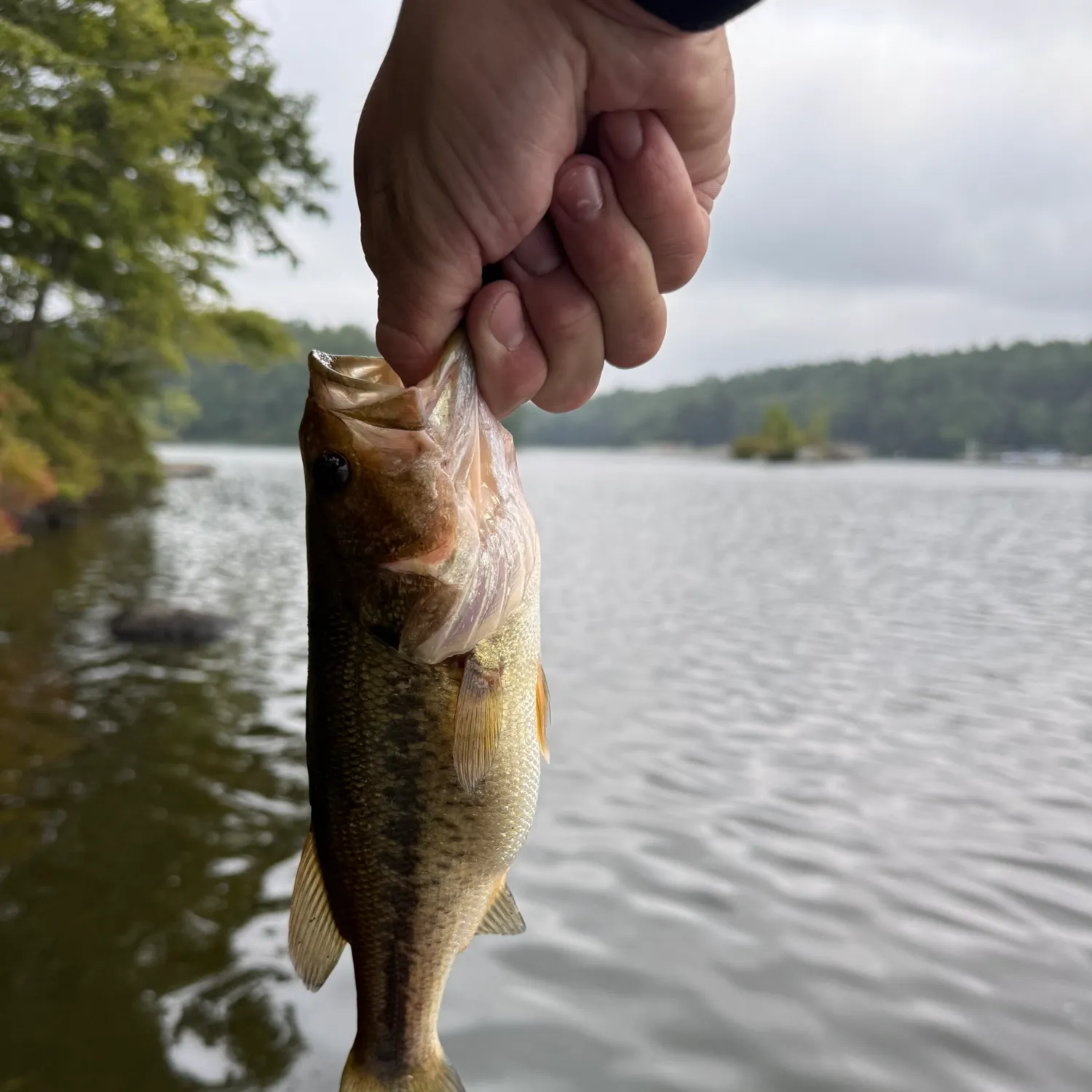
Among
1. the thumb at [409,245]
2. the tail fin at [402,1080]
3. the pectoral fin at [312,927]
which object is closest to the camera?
the thumb at [409,245]

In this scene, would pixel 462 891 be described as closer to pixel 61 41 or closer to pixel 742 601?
pixel 61 41

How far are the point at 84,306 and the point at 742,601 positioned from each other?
14650 mm

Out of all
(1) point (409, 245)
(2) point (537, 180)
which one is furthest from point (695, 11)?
(1) point (409, 245)

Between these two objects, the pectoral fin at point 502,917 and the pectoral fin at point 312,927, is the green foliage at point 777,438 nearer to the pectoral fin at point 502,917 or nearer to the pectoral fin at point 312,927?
the pectoral fin at point 502,917

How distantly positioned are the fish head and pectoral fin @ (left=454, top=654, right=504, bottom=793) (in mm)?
74

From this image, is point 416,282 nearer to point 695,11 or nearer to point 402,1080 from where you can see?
point 695,11

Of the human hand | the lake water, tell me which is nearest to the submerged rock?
the lake water

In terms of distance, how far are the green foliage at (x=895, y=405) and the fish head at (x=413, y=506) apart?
103030 mm

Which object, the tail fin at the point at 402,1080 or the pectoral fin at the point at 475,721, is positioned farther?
the tail fin at the point at 402,1080

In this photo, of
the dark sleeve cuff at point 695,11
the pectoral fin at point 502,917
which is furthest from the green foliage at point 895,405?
the dark sleeve cuff at point 695,11

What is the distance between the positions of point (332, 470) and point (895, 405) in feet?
433

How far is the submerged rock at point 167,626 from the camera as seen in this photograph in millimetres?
14234

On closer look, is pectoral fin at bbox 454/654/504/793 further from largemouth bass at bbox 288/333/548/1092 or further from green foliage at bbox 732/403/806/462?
green foliage at bbox 732/403/806/462

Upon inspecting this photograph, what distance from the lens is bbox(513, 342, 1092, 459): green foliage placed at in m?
112
